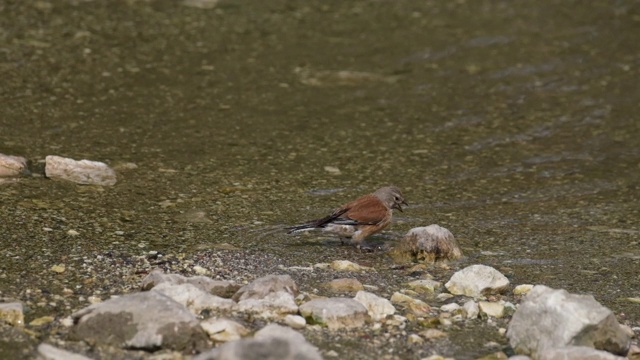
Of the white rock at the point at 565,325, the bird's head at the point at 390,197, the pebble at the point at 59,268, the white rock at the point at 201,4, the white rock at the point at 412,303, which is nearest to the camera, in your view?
the white rock at the point at 565,325

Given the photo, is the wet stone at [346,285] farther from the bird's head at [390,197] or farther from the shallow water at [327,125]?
the bird's head at [390,197]

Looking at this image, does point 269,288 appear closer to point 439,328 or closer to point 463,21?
point 439,328

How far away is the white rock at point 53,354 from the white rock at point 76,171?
344 centimetres

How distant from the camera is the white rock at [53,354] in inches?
207

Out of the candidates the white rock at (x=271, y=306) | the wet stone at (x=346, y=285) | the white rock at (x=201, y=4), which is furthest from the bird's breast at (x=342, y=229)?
the white rock at (x=201, y=4)

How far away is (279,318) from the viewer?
6109mm

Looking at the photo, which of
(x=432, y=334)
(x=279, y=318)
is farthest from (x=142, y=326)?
(x=432, y=334)

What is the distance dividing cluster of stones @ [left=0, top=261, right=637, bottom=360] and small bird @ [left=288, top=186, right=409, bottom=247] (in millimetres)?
1317

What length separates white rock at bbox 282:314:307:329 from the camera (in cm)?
602

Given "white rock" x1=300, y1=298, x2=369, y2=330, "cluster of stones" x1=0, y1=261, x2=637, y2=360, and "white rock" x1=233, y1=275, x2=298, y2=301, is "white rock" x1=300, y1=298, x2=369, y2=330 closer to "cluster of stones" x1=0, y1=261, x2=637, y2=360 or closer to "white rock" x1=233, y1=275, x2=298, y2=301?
"cluster of stones" x1=0, y1=261, x2=637, y2=360

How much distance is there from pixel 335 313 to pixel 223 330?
67 cm

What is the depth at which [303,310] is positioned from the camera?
6.15m

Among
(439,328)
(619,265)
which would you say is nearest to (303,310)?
(439,328)

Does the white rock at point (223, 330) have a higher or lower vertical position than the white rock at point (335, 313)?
higher
